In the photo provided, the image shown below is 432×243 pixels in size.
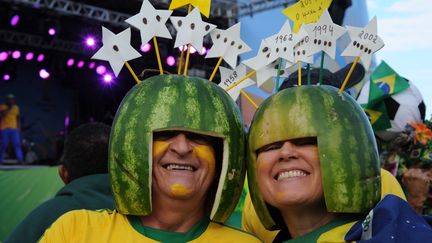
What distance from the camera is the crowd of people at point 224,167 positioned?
219cm

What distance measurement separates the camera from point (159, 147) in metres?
2.34

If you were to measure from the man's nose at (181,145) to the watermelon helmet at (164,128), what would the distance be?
0.05 meters

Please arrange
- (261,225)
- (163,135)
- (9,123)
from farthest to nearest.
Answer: (9,123) → (261,225) → (163,135)

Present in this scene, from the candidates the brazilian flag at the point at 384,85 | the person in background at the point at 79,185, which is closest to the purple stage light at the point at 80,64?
the brazilian flag at the point at 384,85

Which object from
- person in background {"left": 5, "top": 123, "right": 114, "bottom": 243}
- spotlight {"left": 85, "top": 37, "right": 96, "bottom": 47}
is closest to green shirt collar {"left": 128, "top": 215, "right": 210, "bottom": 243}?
person in background {"left": 5, "top": 123, "right": 114, "bottom": 243}

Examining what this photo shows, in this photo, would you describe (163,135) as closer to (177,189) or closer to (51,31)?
(177,189)

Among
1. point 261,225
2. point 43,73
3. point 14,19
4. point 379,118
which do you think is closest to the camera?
point 261,225

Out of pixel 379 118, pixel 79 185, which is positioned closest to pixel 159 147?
pixel 79 185

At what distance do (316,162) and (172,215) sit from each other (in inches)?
30.1

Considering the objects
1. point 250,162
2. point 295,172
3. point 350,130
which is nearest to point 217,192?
point 250,162

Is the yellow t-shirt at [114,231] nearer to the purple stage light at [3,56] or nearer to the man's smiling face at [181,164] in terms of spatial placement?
the man's smiling face at [181,164]

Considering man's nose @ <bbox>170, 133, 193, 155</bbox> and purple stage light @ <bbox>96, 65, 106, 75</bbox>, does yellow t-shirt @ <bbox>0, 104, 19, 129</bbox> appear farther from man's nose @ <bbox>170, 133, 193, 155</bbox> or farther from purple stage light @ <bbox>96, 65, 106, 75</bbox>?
man's nose @ <bbox>170, 133, 193, 155</bbox>

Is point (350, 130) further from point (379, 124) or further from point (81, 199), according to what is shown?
point (379, 124)

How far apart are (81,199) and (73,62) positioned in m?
13.0
